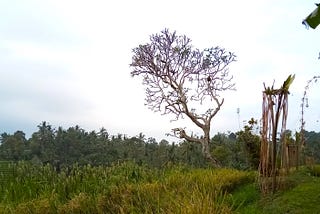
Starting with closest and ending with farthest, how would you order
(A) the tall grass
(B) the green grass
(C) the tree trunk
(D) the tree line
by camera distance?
(B) the green grass → (A) the tall grass → (C) the tree trunk → (D) the tree line

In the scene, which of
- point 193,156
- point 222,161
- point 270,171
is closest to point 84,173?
point 270,171

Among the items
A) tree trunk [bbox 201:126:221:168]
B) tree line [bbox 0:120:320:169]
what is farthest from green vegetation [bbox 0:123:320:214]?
tree line [bbox 0:120:320:169]

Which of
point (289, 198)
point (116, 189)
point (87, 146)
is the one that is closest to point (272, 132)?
point (289, 198)

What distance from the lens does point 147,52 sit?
17703 mm

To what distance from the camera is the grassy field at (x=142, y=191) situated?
580cm

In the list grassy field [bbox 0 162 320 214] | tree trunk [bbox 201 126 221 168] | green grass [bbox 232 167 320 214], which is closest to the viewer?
green grass [bbox 232 167 320 214]

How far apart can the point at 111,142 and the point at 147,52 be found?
32.1 feet

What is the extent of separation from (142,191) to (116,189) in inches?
32.6

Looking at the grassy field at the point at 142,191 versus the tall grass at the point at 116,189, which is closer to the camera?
the grassy field at the point at 142,191

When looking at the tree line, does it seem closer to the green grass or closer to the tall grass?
the tall grass

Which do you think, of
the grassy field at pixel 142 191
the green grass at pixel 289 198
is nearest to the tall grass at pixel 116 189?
the grassy field at pixel 142 191

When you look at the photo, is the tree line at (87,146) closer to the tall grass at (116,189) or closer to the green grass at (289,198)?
the tall grass at (116,189)

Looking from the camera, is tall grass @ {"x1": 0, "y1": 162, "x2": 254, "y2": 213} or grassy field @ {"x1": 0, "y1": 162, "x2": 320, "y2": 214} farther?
tall grass @ {"x1": 0, "y1": 162, "x2": 254, "y2": 213}

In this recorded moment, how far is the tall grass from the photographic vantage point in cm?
593
